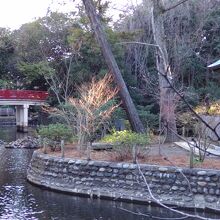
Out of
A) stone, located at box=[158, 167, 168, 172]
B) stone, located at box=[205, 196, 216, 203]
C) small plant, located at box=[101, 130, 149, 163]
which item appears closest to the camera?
stone, located at box=[205, 196, 216, 203]

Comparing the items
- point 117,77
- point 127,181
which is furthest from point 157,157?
point 117,77

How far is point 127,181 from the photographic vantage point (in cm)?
1270

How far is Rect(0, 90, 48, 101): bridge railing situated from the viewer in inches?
1464

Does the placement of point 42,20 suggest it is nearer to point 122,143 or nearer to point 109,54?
point 109,54

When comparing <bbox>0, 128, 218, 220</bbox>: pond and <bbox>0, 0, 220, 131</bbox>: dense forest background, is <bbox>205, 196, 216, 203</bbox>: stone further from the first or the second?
<bbox>0, 0, 220, 131</bbox>: dense forest background

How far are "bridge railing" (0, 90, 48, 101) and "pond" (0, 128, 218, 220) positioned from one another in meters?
22.8

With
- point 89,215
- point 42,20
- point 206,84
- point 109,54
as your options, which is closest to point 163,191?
point 89,215

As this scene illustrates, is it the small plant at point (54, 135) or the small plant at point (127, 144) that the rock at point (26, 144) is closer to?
the small plant at point (54, 135)

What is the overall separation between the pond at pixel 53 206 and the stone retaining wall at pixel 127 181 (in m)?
0.44

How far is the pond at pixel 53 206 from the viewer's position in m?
10.6

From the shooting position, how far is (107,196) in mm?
12703

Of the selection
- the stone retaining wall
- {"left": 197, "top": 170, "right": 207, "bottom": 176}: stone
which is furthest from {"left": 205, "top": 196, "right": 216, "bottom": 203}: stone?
{"left": 197, "top": 170, "right": 207, "bottom": 176}: stone

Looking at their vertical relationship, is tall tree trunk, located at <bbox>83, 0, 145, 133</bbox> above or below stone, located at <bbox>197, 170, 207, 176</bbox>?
above

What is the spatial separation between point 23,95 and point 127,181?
26407 mm
